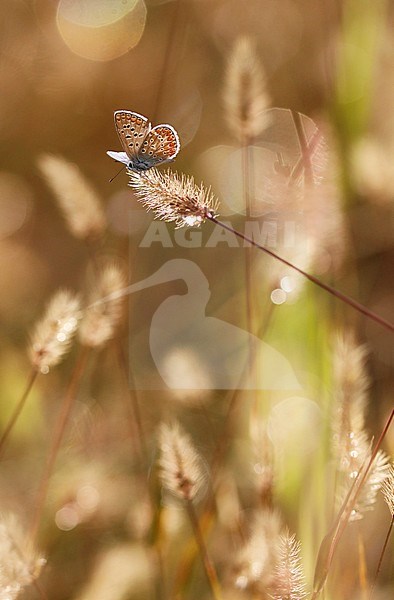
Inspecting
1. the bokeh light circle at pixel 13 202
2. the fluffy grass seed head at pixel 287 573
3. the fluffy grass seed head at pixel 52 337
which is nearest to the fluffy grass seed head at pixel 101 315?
the fluffy grass seed head at pixel 52 337

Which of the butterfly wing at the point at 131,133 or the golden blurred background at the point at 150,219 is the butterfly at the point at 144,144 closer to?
the butterfly wing at the point at 131,133

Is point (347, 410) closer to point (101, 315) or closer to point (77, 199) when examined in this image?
point (101, 315)

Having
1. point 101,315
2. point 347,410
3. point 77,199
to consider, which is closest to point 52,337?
point 101,315

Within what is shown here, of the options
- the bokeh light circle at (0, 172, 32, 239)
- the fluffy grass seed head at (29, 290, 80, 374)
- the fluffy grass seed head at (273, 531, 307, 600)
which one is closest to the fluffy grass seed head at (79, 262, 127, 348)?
the fluffy grass seed head at (29, 290, 80, 374)

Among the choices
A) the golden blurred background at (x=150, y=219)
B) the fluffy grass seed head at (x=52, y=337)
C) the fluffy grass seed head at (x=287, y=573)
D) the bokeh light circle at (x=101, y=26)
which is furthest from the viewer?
the bokeh light circle at (x=101, y=26)

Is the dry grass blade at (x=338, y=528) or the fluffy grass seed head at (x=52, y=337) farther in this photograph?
the fluffy grass seed head at (x=52, y=337)

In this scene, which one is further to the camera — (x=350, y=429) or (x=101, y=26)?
(x=101, y=26)

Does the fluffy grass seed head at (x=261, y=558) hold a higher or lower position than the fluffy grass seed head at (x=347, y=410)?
lower

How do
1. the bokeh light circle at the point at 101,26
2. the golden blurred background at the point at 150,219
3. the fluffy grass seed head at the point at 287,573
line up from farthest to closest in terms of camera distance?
1. the bokeh light circle at the point at 101,26
2. the golden blurred background at the point at 150,219
3. the fluffy grass seed head at the point at 287,573
